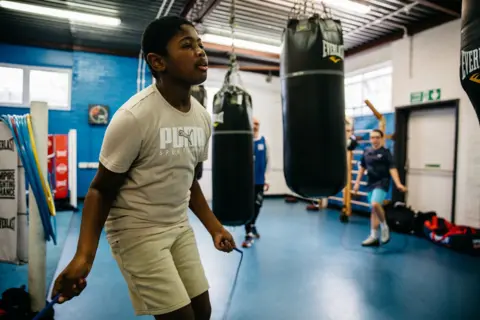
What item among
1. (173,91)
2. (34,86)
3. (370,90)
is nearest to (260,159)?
(173,91)

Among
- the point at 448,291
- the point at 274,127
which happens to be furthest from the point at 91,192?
the point at 274,127

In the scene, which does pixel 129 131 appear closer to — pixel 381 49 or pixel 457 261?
pixel 457 261

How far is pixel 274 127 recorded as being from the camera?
29.0 feet

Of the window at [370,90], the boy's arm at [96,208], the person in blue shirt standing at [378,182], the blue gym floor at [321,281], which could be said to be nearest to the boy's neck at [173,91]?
the boy's arm at [96,208]

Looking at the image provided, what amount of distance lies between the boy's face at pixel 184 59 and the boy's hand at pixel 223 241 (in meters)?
0.67

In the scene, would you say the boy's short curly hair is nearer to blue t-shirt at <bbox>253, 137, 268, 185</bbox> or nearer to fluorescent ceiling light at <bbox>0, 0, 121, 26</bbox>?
blue t-shirt at <bbox>253, 137, 268, 185</bbox>

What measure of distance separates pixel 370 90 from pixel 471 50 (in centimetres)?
610

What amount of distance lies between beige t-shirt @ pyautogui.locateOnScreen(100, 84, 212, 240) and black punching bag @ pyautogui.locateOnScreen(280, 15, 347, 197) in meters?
0.83

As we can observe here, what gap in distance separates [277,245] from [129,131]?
135 inches

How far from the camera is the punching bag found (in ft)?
9.02

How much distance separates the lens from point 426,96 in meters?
5.59

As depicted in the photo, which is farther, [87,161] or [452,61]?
[87,161]

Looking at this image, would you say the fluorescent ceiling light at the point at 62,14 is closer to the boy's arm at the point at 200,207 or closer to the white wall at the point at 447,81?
the white wall at the point at 447,81

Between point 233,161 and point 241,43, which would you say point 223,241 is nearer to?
point 233,161
